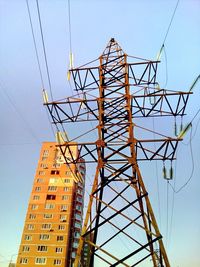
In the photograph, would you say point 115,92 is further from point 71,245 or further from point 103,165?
point 71,245

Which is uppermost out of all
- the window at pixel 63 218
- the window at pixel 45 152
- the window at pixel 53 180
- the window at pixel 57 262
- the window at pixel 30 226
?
the window at pixel 45 152

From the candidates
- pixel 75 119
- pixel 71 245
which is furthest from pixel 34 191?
pixel 75 119

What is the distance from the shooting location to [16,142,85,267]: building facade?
169 ft

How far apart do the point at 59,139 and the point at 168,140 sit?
14.1ft

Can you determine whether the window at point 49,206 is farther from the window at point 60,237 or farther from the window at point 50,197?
the window at point 60,237

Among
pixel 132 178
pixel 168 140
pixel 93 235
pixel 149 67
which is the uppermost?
pixel 149 67

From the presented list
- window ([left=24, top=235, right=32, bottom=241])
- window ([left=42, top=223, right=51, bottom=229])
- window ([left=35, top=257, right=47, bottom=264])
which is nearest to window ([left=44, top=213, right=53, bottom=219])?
window ([left=42, top=223, right=51, bottom=229])

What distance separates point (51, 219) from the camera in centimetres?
5684

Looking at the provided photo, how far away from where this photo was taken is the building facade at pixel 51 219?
169 ft

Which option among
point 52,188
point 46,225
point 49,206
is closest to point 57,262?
point 46,225

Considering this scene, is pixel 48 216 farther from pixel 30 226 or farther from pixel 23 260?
pixel 23 260

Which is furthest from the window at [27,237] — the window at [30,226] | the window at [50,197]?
the window at [50,197]

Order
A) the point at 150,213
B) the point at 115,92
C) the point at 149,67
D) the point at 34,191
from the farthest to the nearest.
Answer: the point at 34,191
the point at 149,67
the point at 115,92
the point at 150,213

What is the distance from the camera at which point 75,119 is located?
35.3 feet
